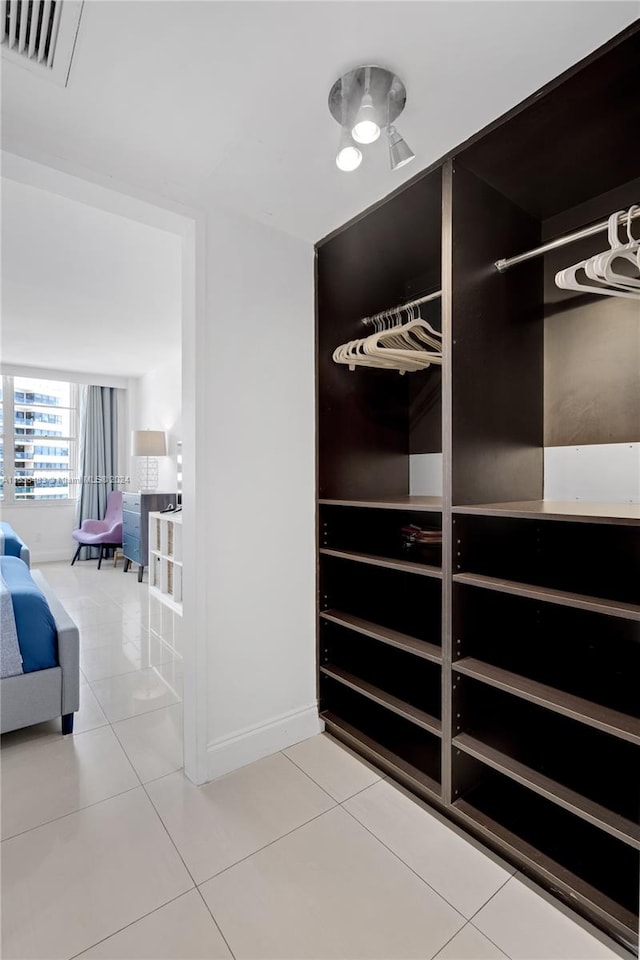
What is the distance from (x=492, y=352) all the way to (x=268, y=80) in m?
1.07

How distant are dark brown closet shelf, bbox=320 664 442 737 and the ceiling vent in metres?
2.20

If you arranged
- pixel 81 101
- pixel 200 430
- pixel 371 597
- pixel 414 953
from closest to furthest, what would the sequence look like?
pixel 414 953
pixel 81 101
pixel 200 430
pixel 371 597

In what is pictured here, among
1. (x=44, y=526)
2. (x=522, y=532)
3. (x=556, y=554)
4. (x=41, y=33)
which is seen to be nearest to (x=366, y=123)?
(x=41, y=33)

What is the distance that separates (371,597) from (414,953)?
1255 mm

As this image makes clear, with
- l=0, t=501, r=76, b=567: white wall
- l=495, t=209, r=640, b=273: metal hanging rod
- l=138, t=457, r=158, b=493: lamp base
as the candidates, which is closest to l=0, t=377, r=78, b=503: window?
l=0, t=501, r=76, b=567: white wall

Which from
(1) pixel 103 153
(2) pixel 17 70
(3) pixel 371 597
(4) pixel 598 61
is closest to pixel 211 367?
(1) pixel 103 153

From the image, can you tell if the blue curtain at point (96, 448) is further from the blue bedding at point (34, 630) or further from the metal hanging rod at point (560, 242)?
the metal hanging rod at point (560, 242)

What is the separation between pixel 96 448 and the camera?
660 centimetres

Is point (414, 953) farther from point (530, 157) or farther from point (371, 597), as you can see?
point (530, 157)

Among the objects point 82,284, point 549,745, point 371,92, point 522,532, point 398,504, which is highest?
point 82,284

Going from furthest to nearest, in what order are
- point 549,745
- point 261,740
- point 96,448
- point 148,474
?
point 96,448 → point 148,474 → point 261,740 → point 549,745

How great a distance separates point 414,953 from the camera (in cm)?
114

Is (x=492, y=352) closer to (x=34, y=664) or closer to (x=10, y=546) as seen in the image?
(x=34, y=664)

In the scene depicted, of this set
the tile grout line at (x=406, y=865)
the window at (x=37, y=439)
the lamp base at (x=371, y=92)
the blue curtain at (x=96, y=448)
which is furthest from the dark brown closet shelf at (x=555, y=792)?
the window at (x=37, y=439)
